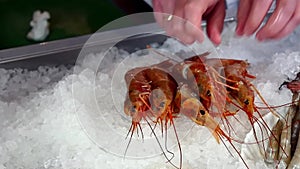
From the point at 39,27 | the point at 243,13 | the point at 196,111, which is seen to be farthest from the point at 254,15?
the point at 39,27

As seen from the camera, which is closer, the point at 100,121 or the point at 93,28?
the point at 100,121

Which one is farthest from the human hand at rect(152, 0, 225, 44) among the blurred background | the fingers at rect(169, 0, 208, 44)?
the blurred background

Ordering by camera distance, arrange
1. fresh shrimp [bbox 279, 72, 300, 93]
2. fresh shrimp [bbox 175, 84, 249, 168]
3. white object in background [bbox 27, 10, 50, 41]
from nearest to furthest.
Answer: fresh shrimp [bbox 175, 84, 249, 168] < fresh shrimp [bbox 279, 72, 300, 93] < white object in background [bbox 27, 10, 50, 41]

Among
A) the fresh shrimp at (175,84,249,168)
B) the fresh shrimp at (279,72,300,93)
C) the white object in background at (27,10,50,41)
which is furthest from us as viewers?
the white object in background at (27,10,50,41)

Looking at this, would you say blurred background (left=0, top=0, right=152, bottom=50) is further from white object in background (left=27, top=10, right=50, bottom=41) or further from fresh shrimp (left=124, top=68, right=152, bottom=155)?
fresh shrimp (left=124, top=68, right=152, bottom=155)

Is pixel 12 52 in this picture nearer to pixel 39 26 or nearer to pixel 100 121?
pixel 100 121

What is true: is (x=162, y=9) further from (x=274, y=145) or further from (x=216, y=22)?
(x=274, y=145)

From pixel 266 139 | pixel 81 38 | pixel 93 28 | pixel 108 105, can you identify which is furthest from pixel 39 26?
pixel 266 139

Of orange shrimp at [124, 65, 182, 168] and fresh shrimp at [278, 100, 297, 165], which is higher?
orange shrimp at [124, 65, 182, 168]
